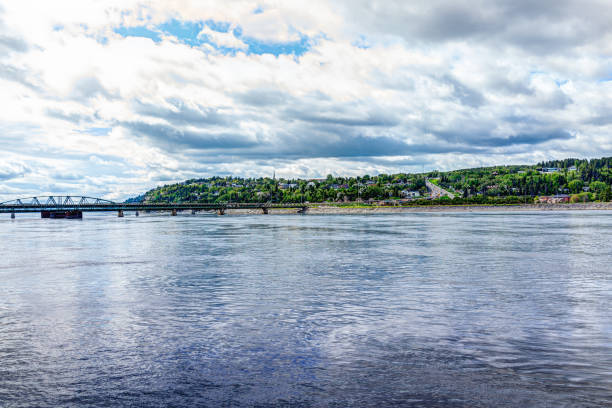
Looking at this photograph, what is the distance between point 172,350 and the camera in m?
13.1

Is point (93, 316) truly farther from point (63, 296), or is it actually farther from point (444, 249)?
point (444, 249)

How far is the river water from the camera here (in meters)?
9.96

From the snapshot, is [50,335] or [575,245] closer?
[50,335]

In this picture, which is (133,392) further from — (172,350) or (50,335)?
(50,335)

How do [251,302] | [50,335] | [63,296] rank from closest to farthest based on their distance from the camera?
[50,335] → [251,302] → [63,296]

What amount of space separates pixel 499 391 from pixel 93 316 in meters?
13.8

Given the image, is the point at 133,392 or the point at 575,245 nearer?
the point at 133,392

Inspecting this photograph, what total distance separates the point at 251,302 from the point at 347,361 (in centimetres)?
855

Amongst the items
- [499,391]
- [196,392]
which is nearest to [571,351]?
[499,391]

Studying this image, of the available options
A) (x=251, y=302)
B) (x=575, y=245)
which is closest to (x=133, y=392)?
(x=251, y=302)

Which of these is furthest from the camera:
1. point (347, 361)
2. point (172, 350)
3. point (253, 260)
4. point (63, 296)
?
point (253, 260)

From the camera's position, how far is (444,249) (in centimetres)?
4291

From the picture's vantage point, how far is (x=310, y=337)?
14.3m

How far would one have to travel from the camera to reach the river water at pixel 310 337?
996 cm
